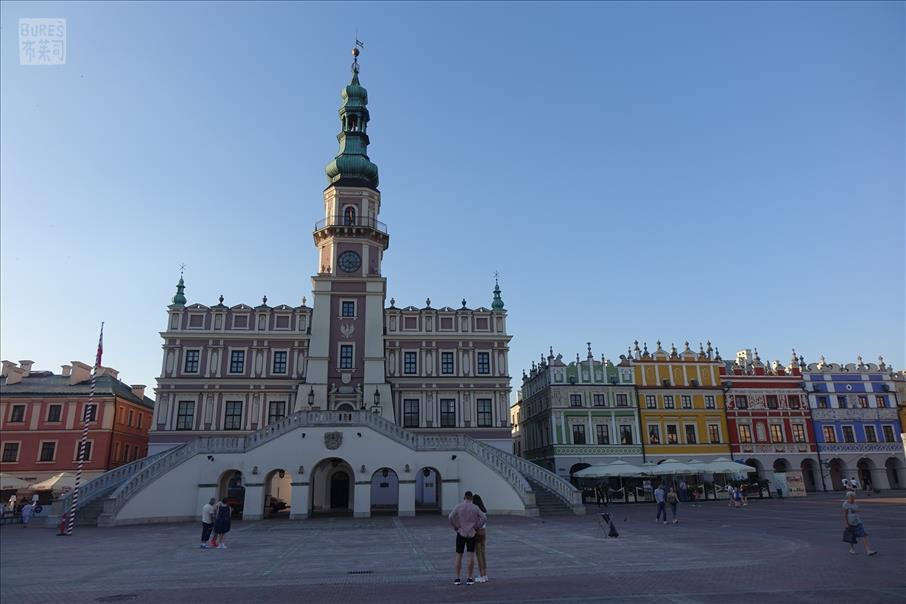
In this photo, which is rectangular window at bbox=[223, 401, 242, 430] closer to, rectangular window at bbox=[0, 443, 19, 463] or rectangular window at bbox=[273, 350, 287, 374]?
rectangular window at bbox=[273, 350, 287, 374]

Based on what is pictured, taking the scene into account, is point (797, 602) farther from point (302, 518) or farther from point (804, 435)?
point (804, 435)

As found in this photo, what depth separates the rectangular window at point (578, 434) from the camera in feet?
170

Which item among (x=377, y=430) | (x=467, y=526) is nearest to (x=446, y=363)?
(x=377, y=430)

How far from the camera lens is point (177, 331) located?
44688 millimetres

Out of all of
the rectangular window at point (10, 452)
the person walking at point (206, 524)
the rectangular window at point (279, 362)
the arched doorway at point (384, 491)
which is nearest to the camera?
the person walking at point (206, 524)

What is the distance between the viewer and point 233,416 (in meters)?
44.0

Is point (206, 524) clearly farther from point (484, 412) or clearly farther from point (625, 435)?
point (625, 435)

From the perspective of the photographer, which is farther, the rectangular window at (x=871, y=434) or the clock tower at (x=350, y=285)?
the rectangular window at (x=871, y=434)

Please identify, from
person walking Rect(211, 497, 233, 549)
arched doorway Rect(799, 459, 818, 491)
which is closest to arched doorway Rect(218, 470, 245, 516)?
person walking Rect(211, 497, 233, 549)

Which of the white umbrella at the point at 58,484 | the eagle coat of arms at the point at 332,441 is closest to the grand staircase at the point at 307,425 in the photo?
the eagle coat of arms at the point at 332,441

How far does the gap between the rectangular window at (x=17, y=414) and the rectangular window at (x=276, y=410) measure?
20209 millimetres

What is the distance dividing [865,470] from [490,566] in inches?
2301

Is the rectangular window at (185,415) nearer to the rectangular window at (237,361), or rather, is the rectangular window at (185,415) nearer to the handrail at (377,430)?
the rectangular window at (237,361)

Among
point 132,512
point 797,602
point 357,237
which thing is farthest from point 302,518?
point 797,602
